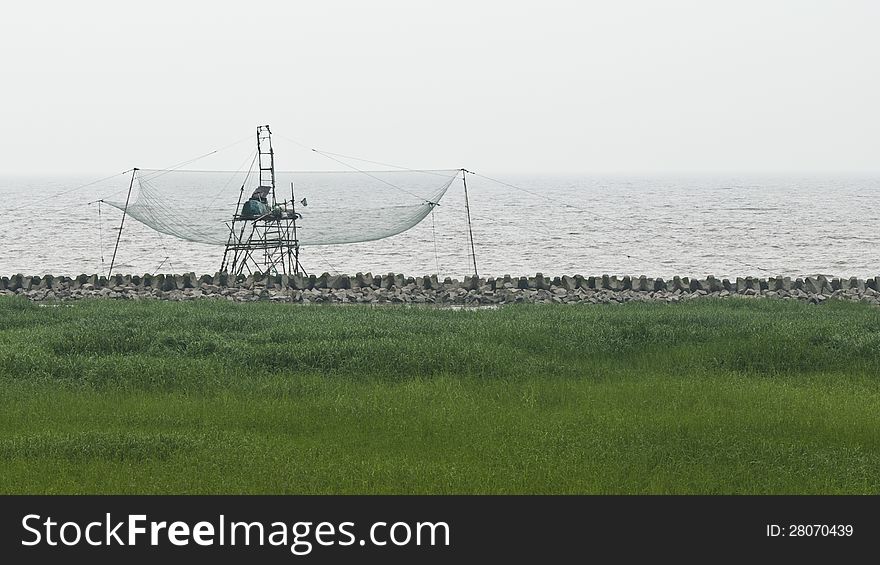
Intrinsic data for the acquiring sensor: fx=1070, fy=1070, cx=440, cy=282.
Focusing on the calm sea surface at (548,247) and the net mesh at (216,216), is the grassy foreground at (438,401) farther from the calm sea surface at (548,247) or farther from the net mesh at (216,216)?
the calm sea surface at (548,247)

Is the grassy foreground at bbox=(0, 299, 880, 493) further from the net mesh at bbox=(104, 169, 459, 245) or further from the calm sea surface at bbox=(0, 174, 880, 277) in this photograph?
the calm sea surface at bbox=(0, 174, 880, 277)

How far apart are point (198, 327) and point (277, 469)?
827 centimetres

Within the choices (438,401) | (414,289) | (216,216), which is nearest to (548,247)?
(216,216)

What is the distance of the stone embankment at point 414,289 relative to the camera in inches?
959

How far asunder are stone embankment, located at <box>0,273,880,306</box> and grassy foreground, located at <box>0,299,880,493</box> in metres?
4.95

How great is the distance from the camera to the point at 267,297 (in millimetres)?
24312

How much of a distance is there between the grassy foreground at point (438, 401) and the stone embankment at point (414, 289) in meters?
4.95

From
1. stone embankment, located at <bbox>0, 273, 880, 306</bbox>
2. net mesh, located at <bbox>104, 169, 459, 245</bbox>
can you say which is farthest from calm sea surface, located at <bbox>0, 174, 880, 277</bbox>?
stone embankment, located at <bbox>0, 273, 880, 306</bbox>

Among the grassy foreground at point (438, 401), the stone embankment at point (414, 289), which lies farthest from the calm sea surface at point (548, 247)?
the grassy foreground at point (438, 401)

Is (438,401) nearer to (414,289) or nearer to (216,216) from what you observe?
(414,289)

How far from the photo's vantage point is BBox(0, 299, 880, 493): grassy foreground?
9.10 meters

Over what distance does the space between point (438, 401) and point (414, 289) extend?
13.5 meters
